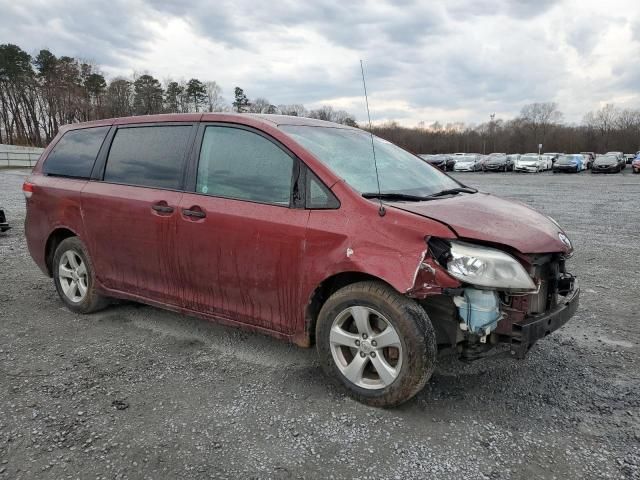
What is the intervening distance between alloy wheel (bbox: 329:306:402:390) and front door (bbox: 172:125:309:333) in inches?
13.2

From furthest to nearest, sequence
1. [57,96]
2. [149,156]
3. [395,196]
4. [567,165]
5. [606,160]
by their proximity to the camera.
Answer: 1. [57,96]
2. [567,165]
3. [606,160]
4. [149,156]
5. [395,196]

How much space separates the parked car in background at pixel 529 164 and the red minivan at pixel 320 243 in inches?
1547

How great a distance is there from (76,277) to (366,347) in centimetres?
308

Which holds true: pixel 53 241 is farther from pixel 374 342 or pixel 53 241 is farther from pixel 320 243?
pixel 374 342

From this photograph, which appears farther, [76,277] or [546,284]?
[76,277]

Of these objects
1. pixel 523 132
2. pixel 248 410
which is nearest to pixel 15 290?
pixel 248 410

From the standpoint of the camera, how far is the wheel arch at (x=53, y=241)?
472cm

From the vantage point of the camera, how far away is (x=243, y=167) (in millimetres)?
3523

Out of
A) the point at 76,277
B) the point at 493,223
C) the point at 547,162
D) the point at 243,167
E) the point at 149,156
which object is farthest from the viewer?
the point at 547,162

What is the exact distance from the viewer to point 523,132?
89.6 meters

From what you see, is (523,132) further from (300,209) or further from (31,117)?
(300,209)

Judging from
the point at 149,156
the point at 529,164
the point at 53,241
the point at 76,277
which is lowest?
the point at 76,277

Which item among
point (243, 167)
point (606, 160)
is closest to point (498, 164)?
point (606, 160)

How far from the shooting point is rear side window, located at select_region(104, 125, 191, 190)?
386 cm
